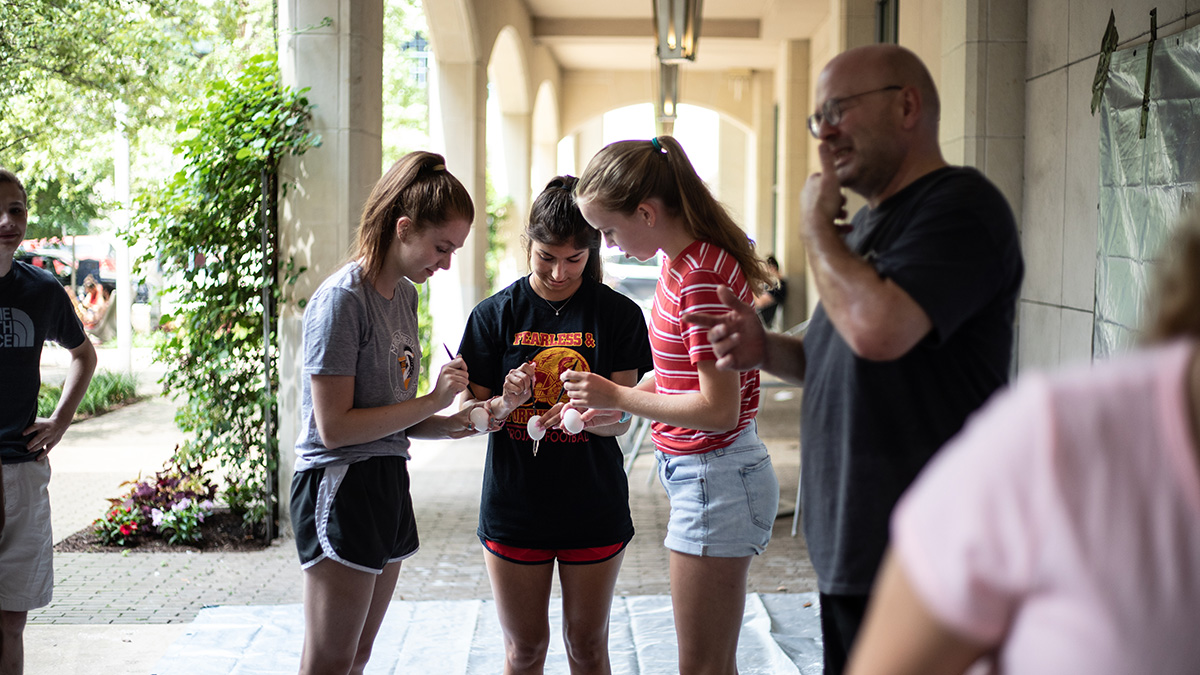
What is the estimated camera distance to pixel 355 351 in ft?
7.22

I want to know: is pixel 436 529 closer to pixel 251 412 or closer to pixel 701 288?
pixel 251 412

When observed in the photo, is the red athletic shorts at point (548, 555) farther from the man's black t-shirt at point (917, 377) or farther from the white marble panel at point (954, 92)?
the white marble panel at point (954, 92)

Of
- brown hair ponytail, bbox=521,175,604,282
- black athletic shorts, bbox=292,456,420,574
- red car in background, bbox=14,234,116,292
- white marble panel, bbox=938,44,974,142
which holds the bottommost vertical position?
black athletic shorts, bbox=292,456,420,574

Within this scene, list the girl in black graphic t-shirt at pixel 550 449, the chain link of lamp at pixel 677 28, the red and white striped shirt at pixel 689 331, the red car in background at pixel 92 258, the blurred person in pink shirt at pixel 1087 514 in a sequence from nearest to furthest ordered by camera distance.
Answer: the blurred person in pink shirt at pixel 1087 514, the red and white striped shirt at pixel 689 331, the girl in black graphic t-shirt at pixel 550 449, the chain link of lamp at pixel 677 28, the red car in background at pixel 92 258

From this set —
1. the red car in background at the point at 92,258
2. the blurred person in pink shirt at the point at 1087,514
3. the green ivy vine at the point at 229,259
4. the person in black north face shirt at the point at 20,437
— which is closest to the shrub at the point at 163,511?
the green ivy vine at the point at 229,259

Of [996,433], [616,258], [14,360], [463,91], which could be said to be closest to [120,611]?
[14,360]

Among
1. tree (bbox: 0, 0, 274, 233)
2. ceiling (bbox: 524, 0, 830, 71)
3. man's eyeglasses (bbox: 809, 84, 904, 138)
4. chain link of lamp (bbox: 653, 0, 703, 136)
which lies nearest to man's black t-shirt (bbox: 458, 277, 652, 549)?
man's eyeglasses (bbox: 809, 84, 904, 138)

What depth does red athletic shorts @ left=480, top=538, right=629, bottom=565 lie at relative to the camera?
2.41 m

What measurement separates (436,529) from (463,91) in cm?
545

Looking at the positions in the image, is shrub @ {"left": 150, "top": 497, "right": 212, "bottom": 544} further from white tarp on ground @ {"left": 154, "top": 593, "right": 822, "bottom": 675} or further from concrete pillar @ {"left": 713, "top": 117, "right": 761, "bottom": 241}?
concrete pillar @ {"left": 713, "top": 117, "right": 761, "bottom": 241}

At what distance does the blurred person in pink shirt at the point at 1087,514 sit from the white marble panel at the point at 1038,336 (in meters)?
4.23

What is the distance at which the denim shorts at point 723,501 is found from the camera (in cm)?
213

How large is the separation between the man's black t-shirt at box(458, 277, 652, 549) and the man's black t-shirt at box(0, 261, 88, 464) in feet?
4.59

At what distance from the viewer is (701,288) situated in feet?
6.72
